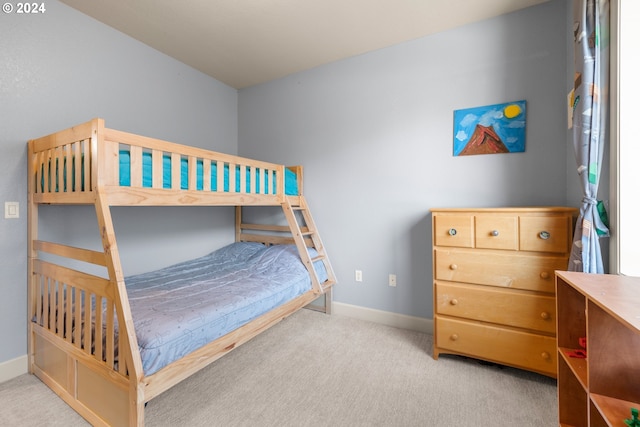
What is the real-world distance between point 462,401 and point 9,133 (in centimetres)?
340

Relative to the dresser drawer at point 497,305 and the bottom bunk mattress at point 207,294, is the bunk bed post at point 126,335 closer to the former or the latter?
the bottom bunk mattress at point 207,294

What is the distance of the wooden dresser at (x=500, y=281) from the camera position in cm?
171

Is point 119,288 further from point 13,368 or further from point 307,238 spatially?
point 307,238

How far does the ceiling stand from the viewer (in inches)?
82.7

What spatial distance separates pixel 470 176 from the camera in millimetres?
2328

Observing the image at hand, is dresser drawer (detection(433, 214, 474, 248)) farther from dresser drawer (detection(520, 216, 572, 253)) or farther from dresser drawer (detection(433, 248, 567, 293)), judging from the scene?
dresser drawer (detection(520, 216, 572, 253))

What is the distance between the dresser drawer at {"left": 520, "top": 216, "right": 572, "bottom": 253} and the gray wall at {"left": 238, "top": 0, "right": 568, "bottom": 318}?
0.49 m

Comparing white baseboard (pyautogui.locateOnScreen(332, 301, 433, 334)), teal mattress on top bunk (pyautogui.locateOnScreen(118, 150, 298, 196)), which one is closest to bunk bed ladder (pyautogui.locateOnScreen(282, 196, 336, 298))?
white baseboard (pyautogui.locateOnScreen(332, 301, 433, 334))

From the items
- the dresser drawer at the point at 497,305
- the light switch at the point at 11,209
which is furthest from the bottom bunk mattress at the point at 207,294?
the dresser drawer at the point at 497,305

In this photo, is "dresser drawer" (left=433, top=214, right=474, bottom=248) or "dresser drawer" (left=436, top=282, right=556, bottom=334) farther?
"dresser drawer" (left=433, top=214, right=474, bottom=248)

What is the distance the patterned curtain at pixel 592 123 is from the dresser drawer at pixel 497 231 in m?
0.34

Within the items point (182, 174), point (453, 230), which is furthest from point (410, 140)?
point (182, 174)

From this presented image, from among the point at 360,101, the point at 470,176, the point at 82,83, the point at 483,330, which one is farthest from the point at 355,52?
the point at 483,330

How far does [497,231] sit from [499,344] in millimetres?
768
